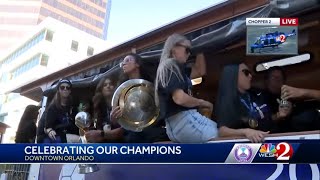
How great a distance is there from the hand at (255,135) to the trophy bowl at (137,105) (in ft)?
2.01

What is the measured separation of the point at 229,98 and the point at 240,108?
9cm

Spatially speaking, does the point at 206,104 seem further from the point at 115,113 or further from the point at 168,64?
the point at 115,113

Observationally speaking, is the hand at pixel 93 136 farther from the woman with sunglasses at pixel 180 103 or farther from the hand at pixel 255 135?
the hand at pixel 255 135

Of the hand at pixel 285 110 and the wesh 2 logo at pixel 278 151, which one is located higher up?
the hand at pixel 285 110

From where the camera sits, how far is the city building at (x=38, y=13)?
49094 millimetres

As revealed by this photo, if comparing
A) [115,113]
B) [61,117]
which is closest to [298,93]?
[115,113]

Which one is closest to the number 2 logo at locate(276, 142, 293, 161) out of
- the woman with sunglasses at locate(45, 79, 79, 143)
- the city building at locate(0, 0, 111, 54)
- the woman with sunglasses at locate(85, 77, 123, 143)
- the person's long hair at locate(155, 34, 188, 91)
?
the person's long hair at locate(155, 34, 188, 91)

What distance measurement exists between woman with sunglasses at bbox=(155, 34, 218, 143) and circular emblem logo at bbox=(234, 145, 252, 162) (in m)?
0.20

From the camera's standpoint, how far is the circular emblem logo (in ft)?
6.62

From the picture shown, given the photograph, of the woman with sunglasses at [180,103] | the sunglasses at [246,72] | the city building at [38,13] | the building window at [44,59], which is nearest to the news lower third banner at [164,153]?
the woman with sunglasses at [180,103]

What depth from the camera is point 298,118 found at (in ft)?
6.66

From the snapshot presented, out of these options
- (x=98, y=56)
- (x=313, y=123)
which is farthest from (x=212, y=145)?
(x=98, y=56)

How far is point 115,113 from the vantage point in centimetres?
254

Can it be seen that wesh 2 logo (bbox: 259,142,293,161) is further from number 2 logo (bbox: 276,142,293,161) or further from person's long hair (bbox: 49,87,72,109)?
person's long hair (bbox: 49,87,72,109)
